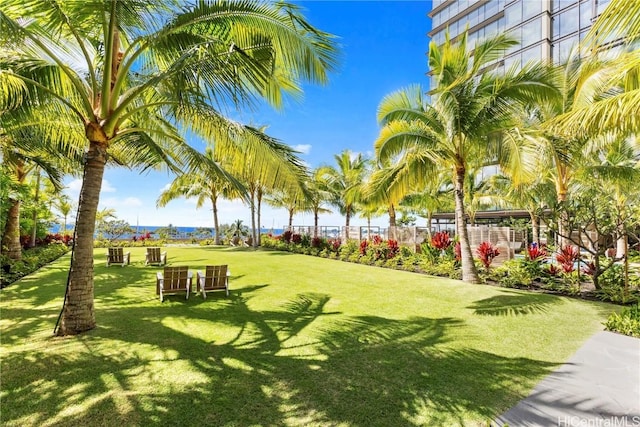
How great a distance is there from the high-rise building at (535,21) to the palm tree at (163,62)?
2265 centimetres

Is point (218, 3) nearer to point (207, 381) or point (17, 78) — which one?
point (17, 78)

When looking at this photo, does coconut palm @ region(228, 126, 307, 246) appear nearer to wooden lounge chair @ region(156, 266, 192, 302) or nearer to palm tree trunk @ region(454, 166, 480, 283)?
wooden lounge chair @ region(156, 266, 192, 302)

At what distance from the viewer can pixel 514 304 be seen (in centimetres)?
721

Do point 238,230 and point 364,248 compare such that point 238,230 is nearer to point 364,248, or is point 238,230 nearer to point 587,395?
point 364,248

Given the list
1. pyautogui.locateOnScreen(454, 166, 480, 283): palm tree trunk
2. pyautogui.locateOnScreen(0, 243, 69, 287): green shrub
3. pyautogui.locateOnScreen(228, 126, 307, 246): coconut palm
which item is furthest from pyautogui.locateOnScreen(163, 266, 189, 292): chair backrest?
pyautogui.locateOnScreen(454, 166, 480, 283): palm tree trunk

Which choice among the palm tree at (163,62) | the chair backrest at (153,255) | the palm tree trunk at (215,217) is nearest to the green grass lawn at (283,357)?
the palm tree at (163,62)

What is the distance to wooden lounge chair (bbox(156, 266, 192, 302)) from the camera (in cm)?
724

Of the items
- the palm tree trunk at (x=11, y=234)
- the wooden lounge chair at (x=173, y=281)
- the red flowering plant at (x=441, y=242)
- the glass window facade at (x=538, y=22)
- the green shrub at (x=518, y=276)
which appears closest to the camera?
the wooden lounge chair at (x=173, y=281)

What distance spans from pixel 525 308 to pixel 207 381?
679 centimetres

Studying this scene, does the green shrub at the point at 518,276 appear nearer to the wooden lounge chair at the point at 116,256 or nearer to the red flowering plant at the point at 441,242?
the red flowering plant at the point at 441,242

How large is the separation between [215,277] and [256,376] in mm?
4607

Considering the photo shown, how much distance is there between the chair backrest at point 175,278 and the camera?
727cm

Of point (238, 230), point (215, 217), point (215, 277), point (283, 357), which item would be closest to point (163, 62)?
point (215, 277)

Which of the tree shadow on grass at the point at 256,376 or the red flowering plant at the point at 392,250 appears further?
the red flowering plant at the point at 392,250
